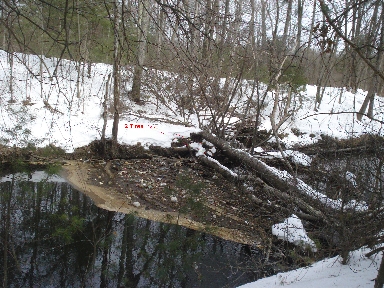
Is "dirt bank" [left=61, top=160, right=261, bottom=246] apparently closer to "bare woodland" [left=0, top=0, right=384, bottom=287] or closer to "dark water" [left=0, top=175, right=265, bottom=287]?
"dark water" [left=0, top=175, right=265, bottom=287]

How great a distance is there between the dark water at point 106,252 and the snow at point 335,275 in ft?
3.04

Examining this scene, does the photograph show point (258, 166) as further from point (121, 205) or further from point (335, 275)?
point (335, 275)

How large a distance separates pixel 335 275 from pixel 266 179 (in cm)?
408

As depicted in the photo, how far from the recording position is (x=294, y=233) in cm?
502

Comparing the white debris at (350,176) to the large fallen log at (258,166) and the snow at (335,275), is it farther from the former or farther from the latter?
the large fallen log at (258,166)

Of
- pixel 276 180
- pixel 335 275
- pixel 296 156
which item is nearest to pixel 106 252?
pixel 335 275

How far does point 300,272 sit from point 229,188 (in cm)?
408

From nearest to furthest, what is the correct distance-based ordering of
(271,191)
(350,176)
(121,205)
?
(350,176)
(121,205)
(271,191)

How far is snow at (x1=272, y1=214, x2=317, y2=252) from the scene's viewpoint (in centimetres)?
470

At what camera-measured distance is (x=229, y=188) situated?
758 cm

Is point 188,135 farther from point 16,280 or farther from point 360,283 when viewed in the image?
point 360,283

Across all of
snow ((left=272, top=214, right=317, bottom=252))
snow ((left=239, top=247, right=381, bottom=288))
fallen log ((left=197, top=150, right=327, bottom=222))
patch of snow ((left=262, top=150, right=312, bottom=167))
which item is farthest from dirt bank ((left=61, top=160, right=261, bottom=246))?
patch of snow ((left=262, top=150, right=312, bottom=167))

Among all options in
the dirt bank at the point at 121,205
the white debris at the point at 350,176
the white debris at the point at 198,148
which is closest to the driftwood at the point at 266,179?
the white debris at the point at 198,148

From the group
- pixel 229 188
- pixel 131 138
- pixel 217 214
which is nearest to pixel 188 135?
pixel 131 138
